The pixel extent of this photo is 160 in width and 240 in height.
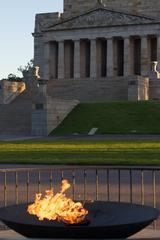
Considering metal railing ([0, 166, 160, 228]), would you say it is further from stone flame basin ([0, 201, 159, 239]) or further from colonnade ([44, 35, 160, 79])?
colonnade ([44, 35, 160, 79])

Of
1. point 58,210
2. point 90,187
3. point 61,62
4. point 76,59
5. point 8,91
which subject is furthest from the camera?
point 61,62

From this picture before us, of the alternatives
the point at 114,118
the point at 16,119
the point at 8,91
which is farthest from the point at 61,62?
the point at 114,118

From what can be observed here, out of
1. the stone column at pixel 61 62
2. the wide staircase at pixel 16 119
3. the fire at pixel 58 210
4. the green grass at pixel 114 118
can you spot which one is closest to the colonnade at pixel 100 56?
the stone column at pixel 61 62

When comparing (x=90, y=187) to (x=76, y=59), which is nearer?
(x=90, y=187)

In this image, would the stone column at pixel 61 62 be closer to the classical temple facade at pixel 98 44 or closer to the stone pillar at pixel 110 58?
the classical temple facade at pixel 98 44

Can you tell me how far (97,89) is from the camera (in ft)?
231

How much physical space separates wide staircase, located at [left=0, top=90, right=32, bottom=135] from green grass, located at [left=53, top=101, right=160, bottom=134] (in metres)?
3.60

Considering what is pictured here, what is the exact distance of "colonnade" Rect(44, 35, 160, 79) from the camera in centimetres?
8219

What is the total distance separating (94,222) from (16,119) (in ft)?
163

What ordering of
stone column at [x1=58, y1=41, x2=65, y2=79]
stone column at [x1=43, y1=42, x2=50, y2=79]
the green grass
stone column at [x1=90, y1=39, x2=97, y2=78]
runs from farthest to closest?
stone column at [x1=43, y1=42, x2=50, y2=79]
stone column at [x1=58, y1=41, x2=65, y2=79]
stone column at [x1=90, y1=39, x2=97, y2=78]
the green grass

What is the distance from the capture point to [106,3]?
96.1 metres

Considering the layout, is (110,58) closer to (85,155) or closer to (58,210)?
(85,155)

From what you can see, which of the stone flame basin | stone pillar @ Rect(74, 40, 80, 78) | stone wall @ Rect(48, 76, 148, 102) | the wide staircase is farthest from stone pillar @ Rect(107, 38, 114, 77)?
the stone flame basin

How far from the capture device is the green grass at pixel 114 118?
48.7 m
